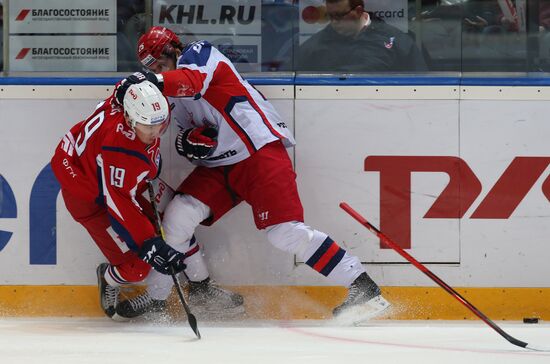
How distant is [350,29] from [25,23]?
4.50 ft

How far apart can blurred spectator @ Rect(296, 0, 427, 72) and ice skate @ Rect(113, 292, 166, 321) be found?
1.14 m

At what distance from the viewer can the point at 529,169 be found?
514cm

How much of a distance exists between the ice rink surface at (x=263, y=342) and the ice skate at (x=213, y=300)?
89 mm

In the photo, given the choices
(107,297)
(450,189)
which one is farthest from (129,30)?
(450,189)

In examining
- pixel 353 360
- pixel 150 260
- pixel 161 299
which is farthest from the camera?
pixel 161 299

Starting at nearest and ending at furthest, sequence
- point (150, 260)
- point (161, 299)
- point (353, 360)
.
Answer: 1. point (353, 360)
2. point (150, 260)
3. point (161, 299)

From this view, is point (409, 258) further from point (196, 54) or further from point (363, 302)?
point (196, 54)

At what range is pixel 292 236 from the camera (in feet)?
16.1

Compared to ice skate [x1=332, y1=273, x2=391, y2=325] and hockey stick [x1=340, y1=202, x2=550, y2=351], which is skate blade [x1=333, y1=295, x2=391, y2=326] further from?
hockey stick [x1=340, y1=202, x2=550, y2=351]

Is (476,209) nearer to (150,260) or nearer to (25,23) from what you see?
(150,260)

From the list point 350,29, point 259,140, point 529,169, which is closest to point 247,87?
point 259,140

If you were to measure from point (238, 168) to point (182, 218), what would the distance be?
0.99ft

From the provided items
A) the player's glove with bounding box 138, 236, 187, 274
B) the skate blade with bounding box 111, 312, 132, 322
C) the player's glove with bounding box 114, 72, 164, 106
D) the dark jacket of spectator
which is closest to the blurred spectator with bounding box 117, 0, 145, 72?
the player's glove with bounding box 114, 72, 164, 106

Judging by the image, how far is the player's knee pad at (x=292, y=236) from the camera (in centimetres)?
491
